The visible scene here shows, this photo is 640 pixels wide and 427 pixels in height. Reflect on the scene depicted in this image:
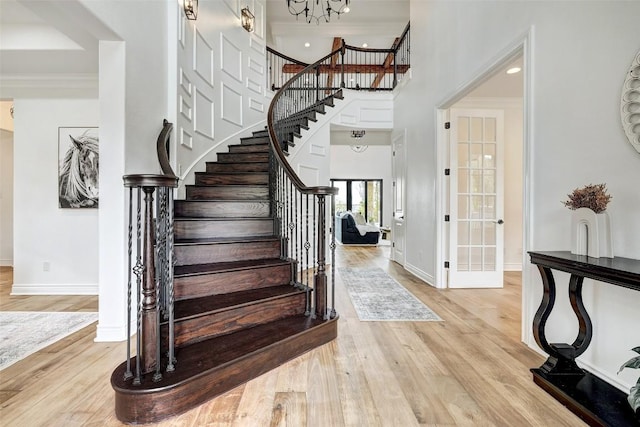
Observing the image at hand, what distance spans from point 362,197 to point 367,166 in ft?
4.28

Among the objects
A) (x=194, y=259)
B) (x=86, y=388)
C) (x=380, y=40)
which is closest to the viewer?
(x=86, y=388)

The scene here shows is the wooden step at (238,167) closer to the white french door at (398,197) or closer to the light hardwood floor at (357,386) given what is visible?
the light hardwood floor at (357,386)

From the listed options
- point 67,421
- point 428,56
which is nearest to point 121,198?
point 67,421

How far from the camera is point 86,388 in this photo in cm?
177

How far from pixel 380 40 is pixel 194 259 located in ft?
25.9

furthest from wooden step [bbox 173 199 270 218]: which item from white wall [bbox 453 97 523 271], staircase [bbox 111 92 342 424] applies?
white wall [bbox 453 97 523 271]

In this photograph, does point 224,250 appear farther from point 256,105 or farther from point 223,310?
point 256,105

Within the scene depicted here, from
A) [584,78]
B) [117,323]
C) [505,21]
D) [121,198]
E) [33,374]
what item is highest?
[505,21]

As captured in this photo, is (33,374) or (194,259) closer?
(33,374)

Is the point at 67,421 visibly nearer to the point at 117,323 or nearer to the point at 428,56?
the point at 117,323

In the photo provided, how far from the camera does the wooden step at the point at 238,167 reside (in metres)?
4.02

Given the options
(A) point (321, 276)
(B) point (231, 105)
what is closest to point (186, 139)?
(B) point (231, 105)

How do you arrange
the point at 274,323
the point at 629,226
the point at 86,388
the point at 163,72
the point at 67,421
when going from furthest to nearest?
the point at 163,72 < the point at 274,323 < the point at 86,388 < the point at 629,226 < the point at 67,421

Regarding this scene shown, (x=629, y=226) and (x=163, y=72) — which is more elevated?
(x=163, y=72)
